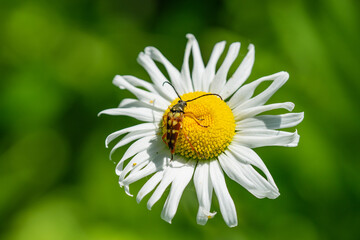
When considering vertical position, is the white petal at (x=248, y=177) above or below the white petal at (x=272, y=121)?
below

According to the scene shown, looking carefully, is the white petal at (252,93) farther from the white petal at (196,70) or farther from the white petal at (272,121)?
the white petal at (196,70)

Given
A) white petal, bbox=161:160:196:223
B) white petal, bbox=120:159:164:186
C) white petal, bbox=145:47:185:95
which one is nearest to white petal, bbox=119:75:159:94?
white petal, bbox=145:47:185:95

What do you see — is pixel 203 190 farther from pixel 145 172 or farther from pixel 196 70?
pixel 196 70

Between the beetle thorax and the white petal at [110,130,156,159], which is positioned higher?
the beetle thorax

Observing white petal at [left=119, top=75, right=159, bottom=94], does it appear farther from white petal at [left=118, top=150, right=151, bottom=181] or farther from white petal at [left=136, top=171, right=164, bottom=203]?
white petal at [left=136, top=171, right=164, bottom=203]

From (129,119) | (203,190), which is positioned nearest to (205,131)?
(203,190)

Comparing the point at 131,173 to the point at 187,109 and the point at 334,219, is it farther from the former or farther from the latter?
the point at 334,219

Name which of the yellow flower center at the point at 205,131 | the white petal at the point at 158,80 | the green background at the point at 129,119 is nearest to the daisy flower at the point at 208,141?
the yellow flower center at the point at 205,131
